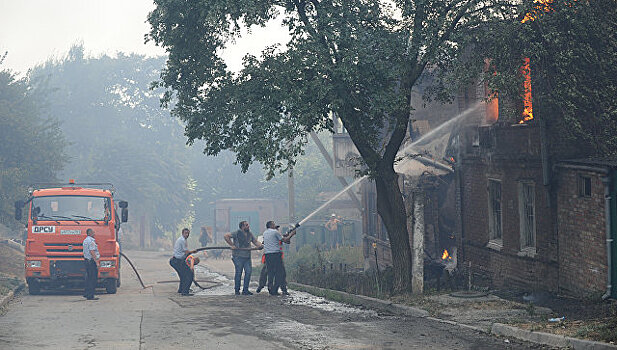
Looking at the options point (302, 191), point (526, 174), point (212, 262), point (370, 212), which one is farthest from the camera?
point (302, 191)

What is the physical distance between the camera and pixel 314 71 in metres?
14.6

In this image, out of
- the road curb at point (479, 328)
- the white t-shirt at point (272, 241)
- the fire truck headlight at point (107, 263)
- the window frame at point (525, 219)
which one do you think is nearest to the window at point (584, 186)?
the window frame at point (525, 219)

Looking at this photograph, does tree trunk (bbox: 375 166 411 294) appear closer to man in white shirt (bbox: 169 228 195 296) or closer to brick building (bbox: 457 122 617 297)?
brick building (bbox: 457 122 617 297)

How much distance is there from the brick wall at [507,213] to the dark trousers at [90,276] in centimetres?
956

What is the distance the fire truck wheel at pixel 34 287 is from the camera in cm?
1933

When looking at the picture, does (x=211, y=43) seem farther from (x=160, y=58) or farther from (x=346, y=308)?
(x=160, y=58)

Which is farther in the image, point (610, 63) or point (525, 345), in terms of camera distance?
point (610, 63)

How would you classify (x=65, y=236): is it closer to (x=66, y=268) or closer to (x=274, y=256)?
(x=66, y=268)

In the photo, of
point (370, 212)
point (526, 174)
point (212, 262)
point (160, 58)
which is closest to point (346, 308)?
point (526, 174)

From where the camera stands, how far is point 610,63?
1450cm

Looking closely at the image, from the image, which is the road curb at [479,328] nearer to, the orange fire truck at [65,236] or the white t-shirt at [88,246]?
the orange fire truck at [65,236]

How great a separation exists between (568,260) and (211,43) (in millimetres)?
8886

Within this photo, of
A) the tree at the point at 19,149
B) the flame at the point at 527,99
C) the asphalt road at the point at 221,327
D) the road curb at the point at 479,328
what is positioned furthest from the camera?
the tree at the point at 19,149

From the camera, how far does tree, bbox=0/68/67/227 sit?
110ft
